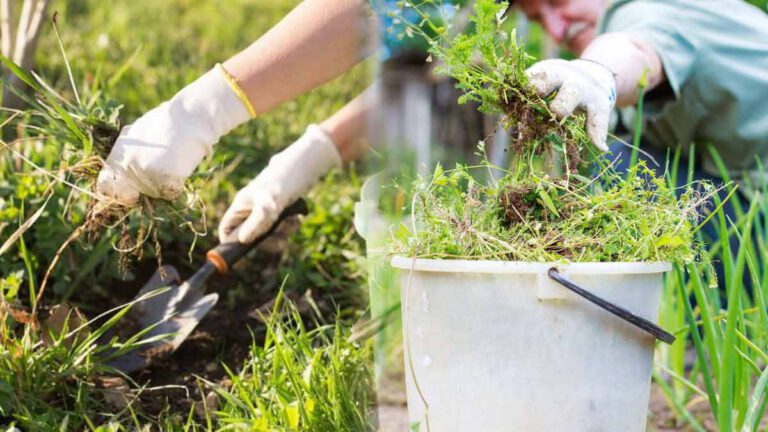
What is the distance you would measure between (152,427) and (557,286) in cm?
84

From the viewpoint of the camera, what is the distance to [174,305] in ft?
5.64

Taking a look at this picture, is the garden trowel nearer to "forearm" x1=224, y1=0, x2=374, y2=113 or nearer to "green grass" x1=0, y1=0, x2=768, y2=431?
"green grass" x1=0, y1=0, x2=768, y2=431

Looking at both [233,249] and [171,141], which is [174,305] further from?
[171,141]

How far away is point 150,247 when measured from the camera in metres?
1.94

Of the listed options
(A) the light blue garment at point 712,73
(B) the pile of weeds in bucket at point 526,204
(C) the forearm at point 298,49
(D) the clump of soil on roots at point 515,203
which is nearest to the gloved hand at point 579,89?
(B) the pile of weeds in bucket at point 526,204

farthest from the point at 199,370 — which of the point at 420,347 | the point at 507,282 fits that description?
the point at 507,282

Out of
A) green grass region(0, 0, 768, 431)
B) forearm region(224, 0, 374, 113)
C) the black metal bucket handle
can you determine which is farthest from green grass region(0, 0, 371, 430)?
the black metal bucket handle

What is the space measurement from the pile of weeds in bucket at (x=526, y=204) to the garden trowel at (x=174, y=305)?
65cm

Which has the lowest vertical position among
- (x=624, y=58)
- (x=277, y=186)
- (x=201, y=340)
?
(x=201, y=340)

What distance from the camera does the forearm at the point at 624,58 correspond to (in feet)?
4.98

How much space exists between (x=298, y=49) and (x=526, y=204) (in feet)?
2.07

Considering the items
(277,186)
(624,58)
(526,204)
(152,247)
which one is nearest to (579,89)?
(526,204)

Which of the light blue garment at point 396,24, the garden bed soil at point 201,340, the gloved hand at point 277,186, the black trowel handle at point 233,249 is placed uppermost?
the light blue garment at point 396,24

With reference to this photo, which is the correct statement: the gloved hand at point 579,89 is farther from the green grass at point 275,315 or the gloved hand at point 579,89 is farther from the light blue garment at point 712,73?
the light blue garment at point 712,73
